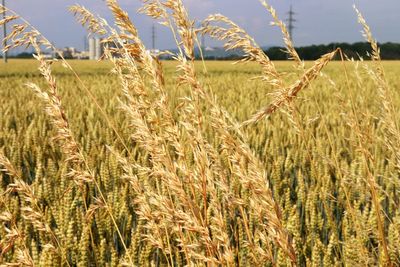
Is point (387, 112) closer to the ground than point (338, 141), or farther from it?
farther from it

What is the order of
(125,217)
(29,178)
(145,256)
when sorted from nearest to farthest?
(145,256) → (125,217) → (29,178)

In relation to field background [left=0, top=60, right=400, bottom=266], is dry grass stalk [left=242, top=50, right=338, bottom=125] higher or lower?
higher

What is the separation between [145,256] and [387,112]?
74 centimetres

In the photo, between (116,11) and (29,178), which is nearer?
(116,11)

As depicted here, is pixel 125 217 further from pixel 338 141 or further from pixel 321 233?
pixel 338 141

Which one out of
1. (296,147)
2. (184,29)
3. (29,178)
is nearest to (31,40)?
(184,29)

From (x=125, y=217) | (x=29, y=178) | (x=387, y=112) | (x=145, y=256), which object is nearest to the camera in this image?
(x=387, y=112)

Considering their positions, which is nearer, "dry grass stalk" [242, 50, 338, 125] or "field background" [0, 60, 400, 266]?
"dry grass stalk" [242, 50, 338, 125]

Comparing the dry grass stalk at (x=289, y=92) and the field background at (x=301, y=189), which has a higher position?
the dry grass stalk at (x=289, y=92)

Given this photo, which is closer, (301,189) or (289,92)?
(289,92)

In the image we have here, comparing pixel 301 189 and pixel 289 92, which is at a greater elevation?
pixel 289 92

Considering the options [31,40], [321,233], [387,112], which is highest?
[31,40]

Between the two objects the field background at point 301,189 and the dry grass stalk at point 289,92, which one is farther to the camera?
the field background at point 301,189

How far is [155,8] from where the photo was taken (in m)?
1.20
